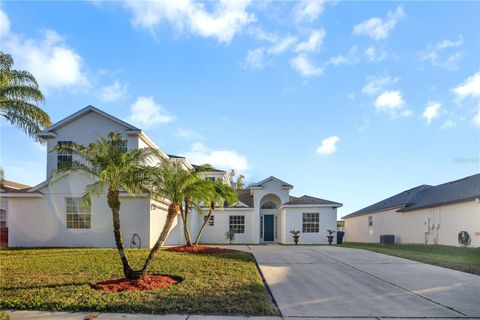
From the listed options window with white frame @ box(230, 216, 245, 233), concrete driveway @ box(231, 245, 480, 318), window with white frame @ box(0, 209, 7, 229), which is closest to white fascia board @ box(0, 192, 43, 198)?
window with white frame @ box(0, 209, 7, 229)

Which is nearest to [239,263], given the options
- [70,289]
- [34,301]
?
[70,289]

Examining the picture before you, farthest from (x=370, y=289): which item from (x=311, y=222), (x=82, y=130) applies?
(x=311, y=222)

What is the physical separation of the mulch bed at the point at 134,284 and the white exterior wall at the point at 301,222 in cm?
1799

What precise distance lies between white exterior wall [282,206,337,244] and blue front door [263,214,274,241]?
1.84 meters

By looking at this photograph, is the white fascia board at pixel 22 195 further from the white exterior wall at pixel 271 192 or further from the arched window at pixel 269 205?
the arched window at pixel 269 205

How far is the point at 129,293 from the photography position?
8.28 metres

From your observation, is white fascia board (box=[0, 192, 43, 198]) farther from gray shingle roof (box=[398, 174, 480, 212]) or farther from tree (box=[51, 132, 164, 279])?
gray shingle roof (box=[398, 174, 480, 212])

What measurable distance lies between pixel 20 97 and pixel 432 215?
78.0 ft

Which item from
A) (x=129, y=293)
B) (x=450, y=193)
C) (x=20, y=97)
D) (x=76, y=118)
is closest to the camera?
(x=129, y=293)

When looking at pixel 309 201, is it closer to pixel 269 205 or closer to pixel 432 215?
pixel 269 205

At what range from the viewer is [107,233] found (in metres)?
19.0

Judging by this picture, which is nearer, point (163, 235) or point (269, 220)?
point (163, 235)

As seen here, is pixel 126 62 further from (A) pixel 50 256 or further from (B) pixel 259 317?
(B) pixel 259 317

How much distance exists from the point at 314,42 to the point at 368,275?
8.21 metres
